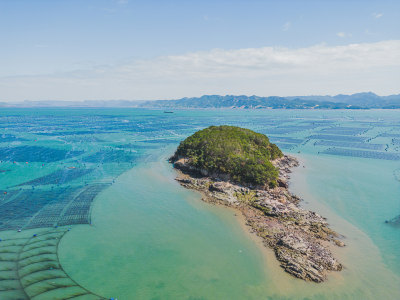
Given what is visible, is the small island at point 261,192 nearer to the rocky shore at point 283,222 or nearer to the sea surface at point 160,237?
the rocky shore at point 283,222

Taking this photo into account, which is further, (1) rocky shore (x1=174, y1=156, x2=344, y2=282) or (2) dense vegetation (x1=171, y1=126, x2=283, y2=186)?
(2) dense vegetation (x1=171, y1=126, x2=283, y2=186)

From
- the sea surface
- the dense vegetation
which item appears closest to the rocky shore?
the sea surface

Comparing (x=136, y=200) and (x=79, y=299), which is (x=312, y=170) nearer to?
(x=136, y=200)

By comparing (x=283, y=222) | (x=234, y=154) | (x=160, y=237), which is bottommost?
(x=160, y=237)

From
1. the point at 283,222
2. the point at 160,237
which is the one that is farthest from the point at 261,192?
the point at 160,237

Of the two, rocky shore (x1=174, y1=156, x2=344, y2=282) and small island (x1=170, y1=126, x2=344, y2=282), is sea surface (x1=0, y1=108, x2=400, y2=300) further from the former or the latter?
small island (x1=170, y1=126, x2=344, y2=282)

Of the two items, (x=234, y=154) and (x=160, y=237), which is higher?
(x=234, y=154)

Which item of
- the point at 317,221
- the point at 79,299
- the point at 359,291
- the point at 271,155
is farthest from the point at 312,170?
the point at 79,299

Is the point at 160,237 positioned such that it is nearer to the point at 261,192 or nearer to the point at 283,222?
the point at 283,222
